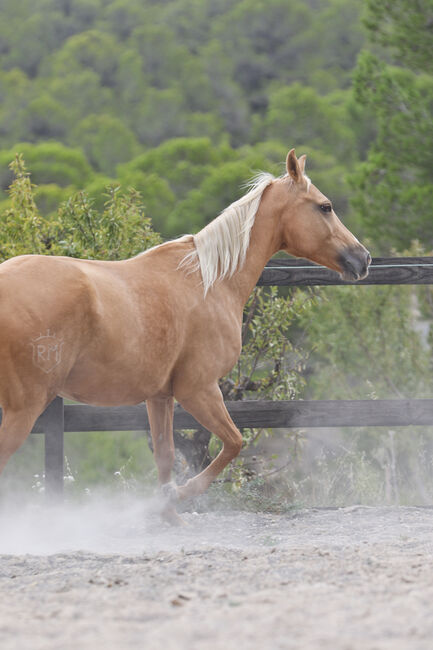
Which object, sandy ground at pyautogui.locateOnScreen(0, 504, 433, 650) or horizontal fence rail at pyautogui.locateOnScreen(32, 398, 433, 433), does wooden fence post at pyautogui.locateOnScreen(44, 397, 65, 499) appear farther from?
sandy ground at pyautogui.locateOnScreen(0, 504, 433, 650)

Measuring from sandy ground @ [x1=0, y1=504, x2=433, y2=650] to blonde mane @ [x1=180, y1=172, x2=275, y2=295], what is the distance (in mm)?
1361

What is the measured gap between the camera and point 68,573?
2.70 m

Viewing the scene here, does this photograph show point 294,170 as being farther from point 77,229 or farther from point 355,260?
point 77,229

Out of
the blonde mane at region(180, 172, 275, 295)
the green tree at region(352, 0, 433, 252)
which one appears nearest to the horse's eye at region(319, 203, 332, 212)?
the blonde mane at region(180, 172, 275, 295)

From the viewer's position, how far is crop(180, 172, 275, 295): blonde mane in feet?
12.8

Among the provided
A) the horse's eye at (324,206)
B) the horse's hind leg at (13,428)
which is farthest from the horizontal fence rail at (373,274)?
the horse's hind leg at (13,428)

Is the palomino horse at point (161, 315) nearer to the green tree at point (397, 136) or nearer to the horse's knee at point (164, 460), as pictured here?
the horse's knee at point (164, 460)

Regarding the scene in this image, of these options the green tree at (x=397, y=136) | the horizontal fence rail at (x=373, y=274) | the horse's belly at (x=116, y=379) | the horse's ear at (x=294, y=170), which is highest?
the green tree at (x=397, y=136)

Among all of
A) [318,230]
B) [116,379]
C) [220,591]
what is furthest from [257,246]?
[220,591]

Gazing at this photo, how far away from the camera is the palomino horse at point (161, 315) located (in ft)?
10.5

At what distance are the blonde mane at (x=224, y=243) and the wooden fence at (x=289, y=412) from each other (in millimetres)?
711

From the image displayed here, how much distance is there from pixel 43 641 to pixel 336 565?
1195mm

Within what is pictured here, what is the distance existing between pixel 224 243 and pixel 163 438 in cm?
109

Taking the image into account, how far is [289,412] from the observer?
4727 millimetres
